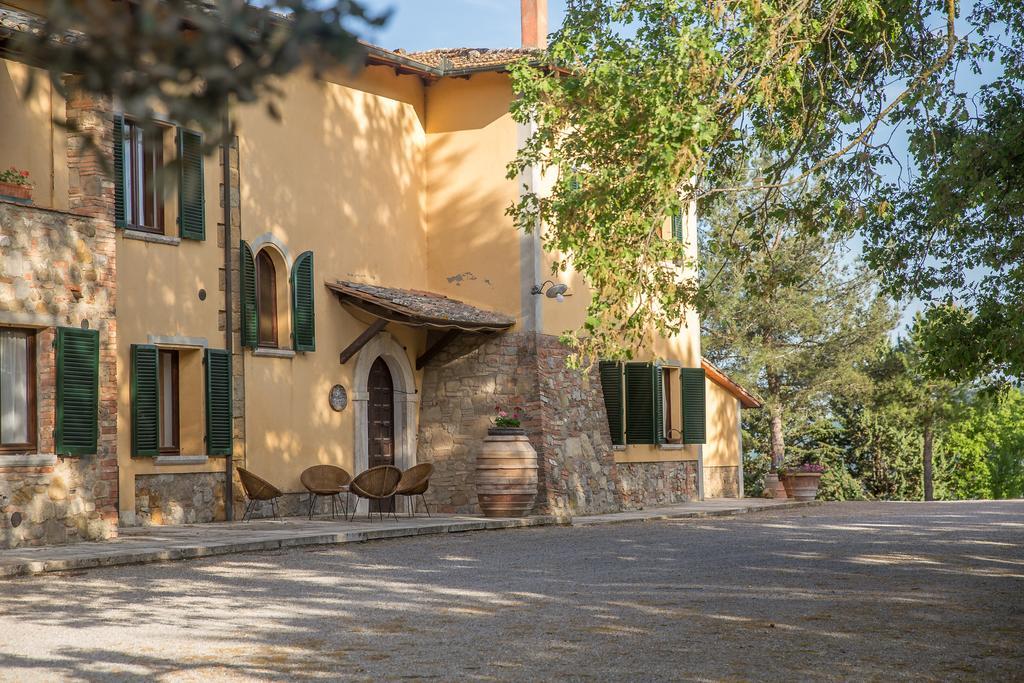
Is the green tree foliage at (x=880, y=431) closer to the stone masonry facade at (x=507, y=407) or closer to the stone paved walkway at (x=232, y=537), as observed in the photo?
the stone masonry facade at (x=507, y=407)

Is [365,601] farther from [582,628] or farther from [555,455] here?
[555,455]

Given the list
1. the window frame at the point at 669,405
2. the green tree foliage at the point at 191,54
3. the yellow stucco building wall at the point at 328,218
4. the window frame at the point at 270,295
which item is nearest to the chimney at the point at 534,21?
the yellow stucco building wall at the point at 328,218

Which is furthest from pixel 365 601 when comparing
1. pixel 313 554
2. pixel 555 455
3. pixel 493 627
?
pixel 555 455

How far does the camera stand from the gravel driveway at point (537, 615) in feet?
20.5

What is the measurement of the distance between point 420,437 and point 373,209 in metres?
3.53

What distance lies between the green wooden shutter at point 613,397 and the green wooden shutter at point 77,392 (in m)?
9.99

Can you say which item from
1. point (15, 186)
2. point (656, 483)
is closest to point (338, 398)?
point (15, 186)

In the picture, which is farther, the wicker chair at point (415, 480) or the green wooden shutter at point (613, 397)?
the green wooden shutter at point (613, 397)

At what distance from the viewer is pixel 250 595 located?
944 centimetres

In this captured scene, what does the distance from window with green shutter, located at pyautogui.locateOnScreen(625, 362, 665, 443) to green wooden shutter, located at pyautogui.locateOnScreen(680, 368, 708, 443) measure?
150 cm

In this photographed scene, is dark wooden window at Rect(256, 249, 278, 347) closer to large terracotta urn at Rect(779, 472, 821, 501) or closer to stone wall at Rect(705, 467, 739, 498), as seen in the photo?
stone wall at Rect(705, 467, 739, 498)

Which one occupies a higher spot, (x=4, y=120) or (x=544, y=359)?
(x=4, y=120)

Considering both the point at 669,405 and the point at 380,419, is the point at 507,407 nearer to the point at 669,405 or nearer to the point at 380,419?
the point at 380,419

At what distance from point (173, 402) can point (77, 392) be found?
2880mm
